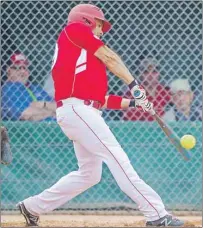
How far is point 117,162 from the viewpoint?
242 inches

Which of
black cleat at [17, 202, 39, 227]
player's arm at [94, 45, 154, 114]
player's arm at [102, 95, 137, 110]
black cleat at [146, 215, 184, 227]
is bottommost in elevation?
black cleat at [17, 202, 39, 227]

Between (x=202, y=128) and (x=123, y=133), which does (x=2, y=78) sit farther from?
(x=202, y=128)

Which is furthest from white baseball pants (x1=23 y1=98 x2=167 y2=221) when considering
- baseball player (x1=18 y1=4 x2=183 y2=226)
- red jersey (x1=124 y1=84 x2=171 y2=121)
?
red jersey (x1=124 y1=84 x2=171 y2=121)

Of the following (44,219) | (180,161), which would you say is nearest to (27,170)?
(44,219)

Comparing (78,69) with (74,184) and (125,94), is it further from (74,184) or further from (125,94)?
(125,94)

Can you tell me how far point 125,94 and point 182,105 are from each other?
57 cm

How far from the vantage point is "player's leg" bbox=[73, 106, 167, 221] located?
6.14 metres

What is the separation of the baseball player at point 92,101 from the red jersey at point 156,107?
1.96m

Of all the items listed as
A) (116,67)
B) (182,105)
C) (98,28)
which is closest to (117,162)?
(116,67)

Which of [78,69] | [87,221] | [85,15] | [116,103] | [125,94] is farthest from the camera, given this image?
[125,94]

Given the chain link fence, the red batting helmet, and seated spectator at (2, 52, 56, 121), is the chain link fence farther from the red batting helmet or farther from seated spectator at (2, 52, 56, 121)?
the red batting helmet

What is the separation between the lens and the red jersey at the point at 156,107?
27.5ft

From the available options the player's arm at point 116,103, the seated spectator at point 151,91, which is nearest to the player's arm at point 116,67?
the player's arm at point 116,103

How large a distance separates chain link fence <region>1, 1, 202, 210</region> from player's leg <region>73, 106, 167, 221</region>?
2001 mm
